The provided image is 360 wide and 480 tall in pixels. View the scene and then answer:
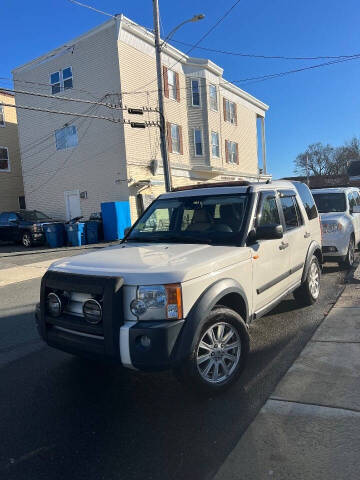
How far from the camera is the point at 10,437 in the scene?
285 centimetres

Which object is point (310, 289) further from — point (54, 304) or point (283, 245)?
point (54, 304)

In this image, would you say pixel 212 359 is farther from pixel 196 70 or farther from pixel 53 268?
pixel 196 70

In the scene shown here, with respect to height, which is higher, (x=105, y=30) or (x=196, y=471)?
(x=105, y=30)

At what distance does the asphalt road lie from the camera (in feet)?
8.14

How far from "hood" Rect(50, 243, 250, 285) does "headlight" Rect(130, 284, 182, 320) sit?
0.05 m

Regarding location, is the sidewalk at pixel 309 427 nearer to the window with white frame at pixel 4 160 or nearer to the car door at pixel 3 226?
the car door at pixel 3 226

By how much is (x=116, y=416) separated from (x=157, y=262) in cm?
130

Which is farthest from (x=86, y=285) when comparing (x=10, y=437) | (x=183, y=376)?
(x=10, y=437)

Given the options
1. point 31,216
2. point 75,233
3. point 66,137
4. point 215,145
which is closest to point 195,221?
point 75,233

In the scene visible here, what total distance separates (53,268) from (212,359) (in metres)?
1.66

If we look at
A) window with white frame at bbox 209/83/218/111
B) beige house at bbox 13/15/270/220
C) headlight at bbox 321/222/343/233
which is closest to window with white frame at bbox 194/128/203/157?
beige house at bbox 13/15/270/220

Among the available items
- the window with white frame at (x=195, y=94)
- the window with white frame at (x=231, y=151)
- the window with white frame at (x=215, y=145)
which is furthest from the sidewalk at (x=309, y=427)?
the window with white frame at (x=231, y=151)

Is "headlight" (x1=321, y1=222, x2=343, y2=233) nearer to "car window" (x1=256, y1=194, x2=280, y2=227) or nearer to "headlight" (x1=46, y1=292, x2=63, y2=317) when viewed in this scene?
"car window" (x1=256, y1=194, x2=280, y2=227)

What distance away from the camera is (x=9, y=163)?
82.9 feet
